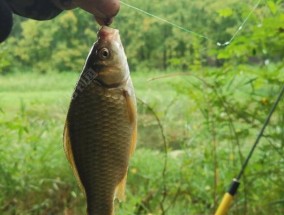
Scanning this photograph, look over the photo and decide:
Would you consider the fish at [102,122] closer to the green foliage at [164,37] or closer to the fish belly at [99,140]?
the fish belly at [99,140]

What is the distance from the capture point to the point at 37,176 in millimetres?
2523

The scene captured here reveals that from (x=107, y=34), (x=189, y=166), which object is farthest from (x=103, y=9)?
(x=189, y=166)

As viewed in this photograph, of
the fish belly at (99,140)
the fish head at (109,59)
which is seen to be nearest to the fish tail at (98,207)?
the fish belly at (99,140)

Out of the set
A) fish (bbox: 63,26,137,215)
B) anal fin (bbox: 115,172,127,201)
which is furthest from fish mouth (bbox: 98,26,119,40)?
anal fin (bbox: 115,172,127,201)

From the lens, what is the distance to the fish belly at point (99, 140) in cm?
77

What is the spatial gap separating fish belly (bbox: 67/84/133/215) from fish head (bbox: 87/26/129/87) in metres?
0.02

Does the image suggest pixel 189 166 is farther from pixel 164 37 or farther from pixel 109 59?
pixel 109 59

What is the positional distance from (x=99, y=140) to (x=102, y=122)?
2 centimetres

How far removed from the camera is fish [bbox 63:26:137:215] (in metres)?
0.76

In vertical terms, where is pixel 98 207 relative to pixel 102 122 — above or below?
below

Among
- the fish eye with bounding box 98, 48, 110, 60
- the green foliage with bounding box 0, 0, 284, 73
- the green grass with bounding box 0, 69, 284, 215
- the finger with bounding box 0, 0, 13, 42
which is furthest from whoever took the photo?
the green grass with bounding box 0, 69, 284, 215

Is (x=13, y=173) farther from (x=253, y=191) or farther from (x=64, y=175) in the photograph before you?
(x=253, y=191)

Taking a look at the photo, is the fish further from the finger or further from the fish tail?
the finger

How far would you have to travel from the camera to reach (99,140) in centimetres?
79
